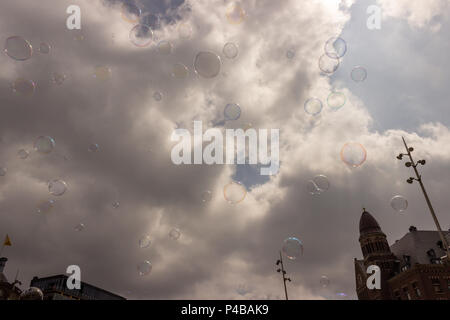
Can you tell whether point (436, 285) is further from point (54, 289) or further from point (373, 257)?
point (54, 289)

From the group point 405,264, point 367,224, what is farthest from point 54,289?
point 405,264

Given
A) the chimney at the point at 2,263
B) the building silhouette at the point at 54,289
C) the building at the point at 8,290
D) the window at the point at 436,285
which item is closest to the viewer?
the window at the point at 436,285

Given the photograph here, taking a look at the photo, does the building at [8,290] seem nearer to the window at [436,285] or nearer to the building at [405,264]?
the building at [405,264]

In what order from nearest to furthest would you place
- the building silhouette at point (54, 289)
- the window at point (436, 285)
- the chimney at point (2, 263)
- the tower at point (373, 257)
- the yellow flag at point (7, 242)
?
the yellow flag at point (7, 242) → the window at point (436, 285) → the tower at point (373, 257) → the building silhouette at point (54, 289) → the chimney at point (2, 263)

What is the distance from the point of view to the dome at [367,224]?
62000 mm

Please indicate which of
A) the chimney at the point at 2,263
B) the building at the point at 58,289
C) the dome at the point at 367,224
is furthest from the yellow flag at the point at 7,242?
the dome at the point at 367,224

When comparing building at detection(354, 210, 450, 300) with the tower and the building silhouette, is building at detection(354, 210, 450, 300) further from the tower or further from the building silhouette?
the building silhouette

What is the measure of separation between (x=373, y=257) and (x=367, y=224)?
767cm

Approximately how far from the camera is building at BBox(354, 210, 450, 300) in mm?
46406
